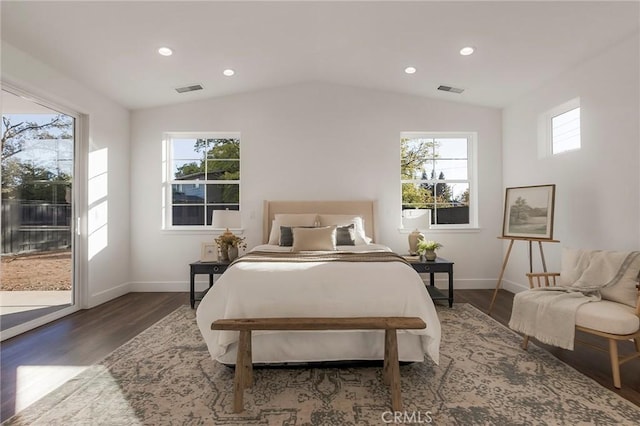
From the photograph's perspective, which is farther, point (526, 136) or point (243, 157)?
point (243, 157)

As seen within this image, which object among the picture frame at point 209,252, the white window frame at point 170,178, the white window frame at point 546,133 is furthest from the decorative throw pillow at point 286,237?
the white window frame at point 546,133

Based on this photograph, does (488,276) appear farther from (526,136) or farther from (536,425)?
(536,425)

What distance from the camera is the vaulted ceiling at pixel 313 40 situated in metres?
2.66

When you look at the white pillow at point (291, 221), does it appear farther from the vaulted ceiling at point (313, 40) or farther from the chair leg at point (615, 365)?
the chair leg at point (615, 365)

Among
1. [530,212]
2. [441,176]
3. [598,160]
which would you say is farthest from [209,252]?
[598,160]

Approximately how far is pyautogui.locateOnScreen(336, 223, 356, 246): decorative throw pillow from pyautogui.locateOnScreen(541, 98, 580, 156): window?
2.57 metres

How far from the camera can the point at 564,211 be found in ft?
11.7

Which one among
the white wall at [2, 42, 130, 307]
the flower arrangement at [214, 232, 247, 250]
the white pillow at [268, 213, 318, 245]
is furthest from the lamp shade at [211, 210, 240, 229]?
the white wall at [2, 42, 130, 307]

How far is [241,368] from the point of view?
1873mm

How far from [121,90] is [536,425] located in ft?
16.7

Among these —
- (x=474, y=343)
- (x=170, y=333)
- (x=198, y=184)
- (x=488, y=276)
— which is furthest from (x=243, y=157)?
(x=488, y=276)

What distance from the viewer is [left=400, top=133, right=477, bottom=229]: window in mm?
4887

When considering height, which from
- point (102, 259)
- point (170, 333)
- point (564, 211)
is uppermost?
point (564, 211)

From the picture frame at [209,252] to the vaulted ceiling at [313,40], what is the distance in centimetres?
210
